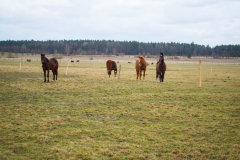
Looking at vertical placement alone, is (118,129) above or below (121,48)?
below

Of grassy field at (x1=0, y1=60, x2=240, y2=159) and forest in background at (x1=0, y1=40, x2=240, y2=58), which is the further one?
forest in background at (x1=0, y1=40, x2=240, y2=58)

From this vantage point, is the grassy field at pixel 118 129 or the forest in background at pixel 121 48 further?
the forest in background at pixel 121 48

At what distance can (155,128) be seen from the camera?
6.38m

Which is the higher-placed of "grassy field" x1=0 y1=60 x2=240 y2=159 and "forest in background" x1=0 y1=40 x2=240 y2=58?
"forest in background" x1=0 y1=40 x2=240 y2=58

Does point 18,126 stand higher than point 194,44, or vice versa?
point 194,44

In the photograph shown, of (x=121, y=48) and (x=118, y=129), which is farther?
(x=121, y=48)

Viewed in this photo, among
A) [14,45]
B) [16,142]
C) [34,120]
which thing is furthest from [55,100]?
[14,45]

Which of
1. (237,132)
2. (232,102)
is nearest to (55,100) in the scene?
(237,132)

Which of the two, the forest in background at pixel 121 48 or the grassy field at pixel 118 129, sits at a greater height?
the forest in background at pixel 121 48

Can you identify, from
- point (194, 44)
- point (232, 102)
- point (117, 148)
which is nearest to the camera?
point (117, 148)

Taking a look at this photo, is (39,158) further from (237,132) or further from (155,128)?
(237,132)

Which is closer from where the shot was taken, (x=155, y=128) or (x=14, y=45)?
(x=155, y=128)

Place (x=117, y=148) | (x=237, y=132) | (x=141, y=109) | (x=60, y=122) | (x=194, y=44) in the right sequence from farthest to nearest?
(x=194, y=44) → (x=141, y=109) → (x=60, y=122) → (x=237, y=132) → (x=117, y=148)

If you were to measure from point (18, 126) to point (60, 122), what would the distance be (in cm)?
122
